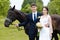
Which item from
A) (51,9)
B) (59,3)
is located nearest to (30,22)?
(59,3)

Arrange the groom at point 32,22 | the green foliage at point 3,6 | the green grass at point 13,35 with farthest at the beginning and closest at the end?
1. the green foliage at point 3,6
2. the green grass at point 13,35
3. the groom at point 32,22

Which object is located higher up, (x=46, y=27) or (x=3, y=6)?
(x=46, y=27)

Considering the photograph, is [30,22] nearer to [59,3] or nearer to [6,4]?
[59,3]

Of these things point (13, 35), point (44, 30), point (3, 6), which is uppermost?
point (44, 30)

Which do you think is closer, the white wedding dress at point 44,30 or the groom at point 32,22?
the white wedding dress at point 44,30

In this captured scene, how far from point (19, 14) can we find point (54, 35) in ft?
6.55

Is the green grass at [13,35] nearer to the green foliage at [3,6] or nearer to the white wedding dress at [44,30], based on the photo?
the white wedding dress at [44,30]

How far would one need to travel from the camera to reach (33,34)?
960cm

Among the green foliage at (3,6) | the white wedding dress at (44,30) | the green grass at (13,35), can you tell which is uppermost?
the white wedding dress at (44,30)

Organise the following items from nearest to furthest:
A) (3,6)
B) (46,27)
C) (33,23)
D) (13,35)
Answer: (46,27), (33,23), (13,35), (3,6)

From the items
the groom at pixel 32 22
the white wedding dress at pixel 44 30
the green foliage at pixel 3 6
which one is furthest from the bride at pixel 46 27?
the green foliage at pixel 3 6

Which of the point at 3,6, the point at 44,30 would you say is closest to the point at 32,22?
the point at 44,30

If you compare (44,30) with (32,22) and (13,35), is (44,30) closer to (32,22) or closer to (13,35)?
(32,22)

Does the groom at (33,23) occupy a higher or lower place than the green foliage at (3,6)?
higher
